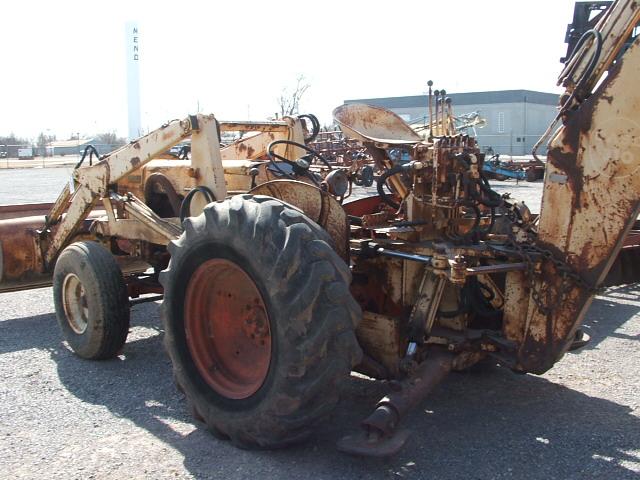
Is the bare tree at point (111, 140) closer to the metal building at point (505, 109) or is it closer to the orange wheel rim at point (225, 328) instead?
the metal building at point (505, 109)

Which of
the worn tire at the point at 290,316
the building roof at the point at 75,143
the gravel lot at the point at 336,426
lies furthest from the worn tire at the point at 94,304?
the building roof at the point at 75,143

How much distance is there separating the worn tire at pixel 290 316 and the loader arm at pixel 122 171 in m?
1.54

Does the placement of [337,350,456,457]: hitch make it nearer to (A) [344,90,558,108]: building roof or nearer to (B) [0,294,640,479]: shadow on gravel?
(B) [0,294,640,479]: shadow on gravel

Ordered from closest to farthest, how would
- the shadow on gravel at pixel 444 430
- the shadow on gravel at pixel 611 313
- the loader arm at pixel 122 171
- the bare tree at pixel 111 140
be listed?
the shadow on gravel at pixel 444 430, the loader arm at pixel 122 171, the shadow on gravel at pixel 611 313, the bare tree at pixel 111 140

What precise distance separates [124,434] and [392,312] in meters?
1.90

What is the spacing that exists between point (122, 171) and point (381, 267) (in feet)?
8.61

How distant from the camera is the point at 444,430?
4527 millimetres

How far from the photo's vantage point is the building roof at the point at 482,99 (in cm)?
5509

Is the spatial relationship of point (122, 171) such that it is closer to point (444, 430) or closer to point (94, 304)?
point (94, 304)

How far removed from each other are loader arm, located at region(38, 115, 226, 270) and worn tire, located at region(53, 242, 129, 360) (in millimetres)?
671

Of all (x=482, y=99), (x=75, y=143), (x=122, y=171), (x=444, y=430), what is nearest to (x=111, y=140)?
(x=75, y=143)

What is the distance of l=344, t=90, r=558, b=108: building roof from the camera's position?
55094 millimetres

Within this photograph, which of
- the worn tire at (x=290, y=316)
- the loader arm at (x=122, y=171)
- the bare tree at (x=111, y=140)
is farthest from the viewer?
the bare tree at (x=111, y=140)

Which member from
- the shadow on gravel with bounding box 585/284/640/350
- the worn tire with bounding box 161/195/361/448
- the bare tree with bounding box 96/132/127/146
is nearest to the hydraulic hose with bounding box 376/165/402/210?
the worn tire with bounding box 161/195/361/448
